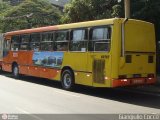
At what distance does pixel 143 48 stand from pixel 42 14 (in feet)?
81.3

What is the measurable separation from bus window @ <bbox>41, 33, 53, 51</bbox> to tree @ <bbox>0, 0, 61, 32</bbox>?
1737cm

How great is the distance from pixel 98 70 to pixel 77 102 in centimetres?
208

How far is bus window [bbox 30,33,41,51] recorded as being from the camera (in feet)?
64.9

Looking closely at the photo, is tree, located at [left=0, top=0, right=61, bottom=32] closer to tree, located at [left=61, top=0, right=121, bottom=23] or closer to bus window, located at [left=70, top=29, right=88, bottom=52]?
tree, located at [left=61, top=0, right=121, bottom=23]

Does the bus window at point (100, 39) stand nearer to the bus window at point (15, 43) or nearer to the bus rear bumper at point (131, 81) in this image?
the bus rear bumper at point (131, 81)

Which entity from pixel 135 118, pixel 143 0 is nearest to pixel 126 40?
pixel 135 118

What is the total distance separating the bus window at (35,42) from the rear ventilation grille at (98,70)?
18.4 ft

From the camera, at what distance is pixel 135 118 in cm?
1010

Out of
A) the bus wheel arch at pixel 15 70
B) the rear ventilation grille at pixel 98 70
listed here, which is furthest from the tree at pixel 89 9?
the rear ventilation grille at pixel 98 70

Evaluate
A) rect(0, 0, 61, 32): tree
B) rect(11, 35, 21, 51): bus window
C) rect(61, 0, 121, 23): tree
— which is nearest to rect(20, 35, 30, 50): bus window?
rect(11, 35, 21, 51): bus window

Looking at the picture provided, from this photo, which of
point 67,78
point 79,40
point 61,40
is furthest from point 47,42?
point 79,40

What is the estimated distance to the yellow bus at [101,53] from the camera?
1406cm

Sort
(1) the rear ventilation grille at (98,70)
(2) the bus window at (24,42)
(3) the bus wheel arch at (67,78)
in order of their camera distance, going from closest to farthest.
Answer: (1) the rear ventilation grille at (98,70)
(3) the bus wheel arch at (67,78)
(2) the bus window at (24,42)

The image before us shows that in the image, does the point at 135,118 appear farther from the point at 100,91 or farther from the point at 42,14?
the point at 42,14
